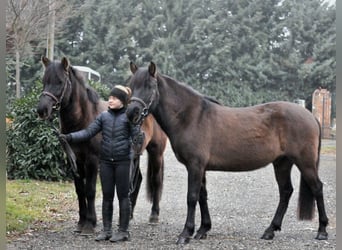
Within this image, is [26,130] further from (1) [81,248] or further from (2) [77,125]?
(1) [81,248]

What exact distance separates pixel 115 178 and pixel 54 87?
1132 millimetres

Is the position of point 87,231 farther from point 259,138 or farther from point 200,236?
point 259,138

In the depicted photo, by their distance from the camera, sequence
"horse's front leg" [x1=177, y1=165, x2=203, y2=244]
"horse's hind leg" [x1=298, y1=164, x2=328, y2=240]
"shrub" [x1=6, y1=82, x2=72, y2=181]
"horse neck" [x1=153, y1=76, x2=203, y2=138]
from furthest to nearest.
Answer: "shrub" [x1=6, y1=82, x2=72, y2=181] < "horse's hind leg" [x1=298, y1=164, x2=328, y2=240] < "horse neck" [x1=153, y1=76, x2=203, y2=138] < "horse's front leg" [x1=177, y1=165, x2=203, y2=244]

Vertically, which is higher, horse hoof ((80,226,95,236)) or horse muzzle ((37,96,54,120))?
horse muzzle ((37,96,54,120))

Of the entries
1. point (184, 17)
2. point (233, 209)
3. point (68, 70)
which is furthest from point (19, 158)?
point (184, 17)

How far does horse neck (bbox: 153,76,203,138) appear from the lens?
522 centimetres

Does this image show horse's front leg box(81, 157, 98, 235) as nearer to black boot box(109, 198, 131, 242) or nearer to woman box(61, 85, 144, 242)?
woman box(61, 85, 144, 242)

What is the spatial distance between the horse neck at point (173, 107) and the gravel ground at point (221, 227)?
1253 millimetres

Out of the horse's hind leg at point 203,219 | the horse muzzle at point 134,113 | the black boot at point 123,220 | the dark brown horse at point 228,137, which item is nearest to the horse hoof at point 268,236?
the dark brown horse at point 228,137

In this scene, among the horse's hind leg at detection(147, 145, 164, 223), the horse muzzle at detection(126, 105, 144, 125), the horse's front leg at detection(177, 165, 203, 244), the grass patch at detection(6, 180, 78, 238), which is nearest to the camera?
the horse muzzle at detection(126, 105, 144, 125)

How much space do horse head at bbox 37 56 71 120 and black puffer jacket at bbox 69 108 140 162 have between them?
351 millimetres

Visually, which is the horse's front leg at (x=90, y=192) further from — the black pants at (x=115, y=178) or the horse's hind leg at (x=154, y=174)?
the horse's hind leg at (x=154, y=174)

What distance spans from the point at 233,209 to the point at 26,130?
4.62 meters

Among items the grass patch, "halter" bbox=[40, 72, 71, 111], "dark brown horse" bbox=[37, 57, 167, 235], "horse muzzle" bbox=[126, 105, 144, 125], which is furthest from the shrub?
"horse muzzle" bbox=[126, 105, 144, 125]
